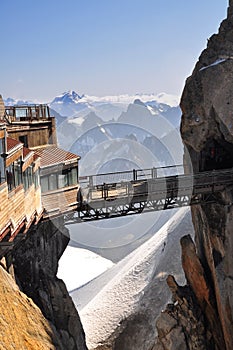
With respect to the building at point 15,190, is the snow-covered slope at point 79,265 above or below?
below

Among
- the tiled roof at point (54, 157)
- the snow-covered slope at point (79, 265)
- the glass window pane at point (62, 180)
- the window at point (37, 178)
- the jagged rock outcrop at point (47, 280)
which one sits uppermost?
the tiled roof at point (54, 157)

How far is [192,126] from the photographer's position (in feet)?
86.9

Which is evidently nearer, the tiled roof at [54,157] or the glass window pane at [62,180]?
the tiled roof at [54,157]

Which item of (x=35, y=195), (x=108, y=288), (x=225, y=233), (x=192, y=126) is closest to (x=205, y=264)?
(x=225, y=233)

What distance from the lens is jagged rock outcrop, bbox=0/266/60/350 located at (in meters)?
12.4

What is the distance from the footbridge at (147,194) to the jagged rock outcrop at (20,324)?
6.84 meters

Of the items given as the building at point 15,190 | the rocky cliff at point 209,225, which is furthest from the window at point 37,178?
the rocky cliff at point 209,225

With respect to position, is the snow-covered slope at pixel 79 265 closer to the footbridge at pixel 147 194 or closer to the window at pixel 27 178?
the footbridge at pixel 147 194

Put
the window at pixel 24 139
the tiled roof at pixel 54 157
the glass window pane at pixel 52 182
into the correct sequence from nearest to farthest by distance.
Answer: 1. the glass window pane at pixel 52 182
2. the tiled roof at pixel 54 157
3. the window at pixel 24 139

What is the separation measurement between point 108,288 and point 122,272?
7742mm

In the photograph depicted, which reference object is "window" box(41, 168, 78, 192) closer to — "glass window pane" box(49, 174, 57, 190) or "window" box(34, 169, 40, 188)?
"glass window pane" box(49, 174, 57, 190)

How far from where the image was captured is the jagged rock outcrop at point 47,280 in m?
22.2

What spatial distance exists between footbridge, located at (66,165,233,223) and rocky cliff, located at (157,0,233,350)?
3.80ft

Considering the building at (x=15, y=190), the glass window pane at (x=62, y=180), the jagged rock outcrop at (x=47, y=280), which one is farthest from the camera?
the glass window pane at (x=62, y=180)
